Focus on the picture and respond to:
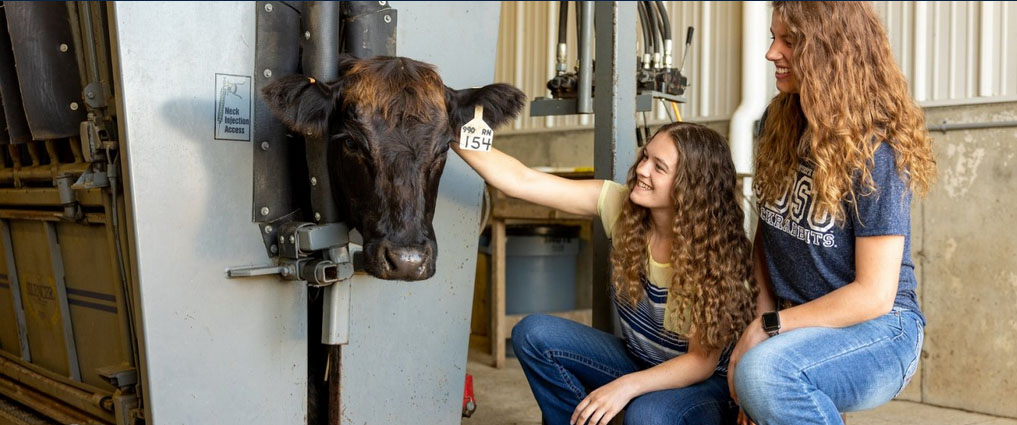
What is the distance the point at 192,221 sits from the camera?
2.16 m

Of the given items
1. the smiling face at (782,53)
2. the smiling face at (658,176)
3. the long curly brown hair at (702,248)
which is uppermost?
the smiling face at (782,53)

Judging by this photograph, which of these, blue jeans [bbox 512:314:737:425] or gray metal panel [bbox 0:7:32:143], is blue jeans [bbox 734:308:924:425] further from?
gray metal panel [bbox 0:7:32:143]

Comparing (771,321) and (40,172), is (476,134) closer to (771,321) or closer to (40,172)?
(771,321)

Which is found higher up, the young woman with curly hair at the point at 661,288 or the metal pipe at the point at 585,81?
the metal pipe at the point at 585,81

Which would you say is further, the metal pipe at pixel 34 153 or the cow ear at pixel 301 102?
the metal pipe at pixel 34 153

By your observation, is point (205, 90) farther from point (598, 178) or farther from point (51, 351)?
point (51, 351)

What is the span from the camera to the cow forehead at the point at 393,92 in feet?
6.97

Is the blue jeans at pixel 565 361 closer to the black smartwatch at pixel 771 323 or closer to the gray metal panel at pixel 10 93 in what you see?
the black smartwatch at pixel 771 323

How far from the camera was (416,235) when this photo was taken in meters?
2.08

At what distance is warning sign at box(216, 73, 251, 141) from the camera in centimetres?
216

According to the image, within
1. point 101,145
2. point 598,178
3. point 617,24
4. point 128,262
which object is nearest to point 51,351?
point 128,262

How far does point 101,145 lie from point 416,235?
89cm

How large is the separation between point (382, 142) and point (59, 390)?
5.29 feet

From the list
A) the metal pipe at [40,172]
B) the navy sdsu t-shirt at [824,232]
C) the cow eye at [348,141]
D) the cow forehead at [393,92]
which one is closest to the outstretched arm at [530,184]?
the cow forehead at [393,92]
